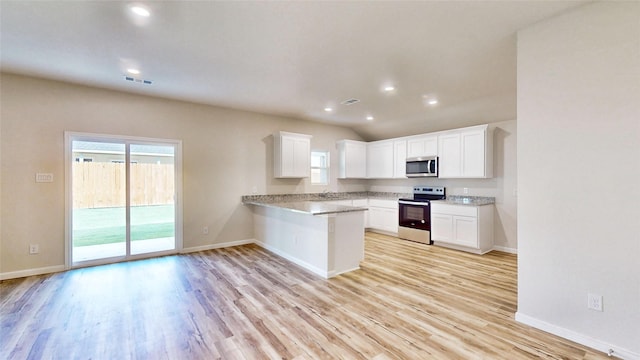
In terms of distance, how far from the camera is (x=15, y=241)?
3.67 m

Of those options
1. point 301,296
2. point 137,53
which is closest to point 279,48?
point 137,53

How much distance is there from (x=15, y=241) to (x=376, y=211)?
615 cm

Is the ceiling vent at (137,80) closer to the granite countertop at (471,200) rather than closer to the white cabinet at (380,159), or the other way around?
the white cabinet at (380,159)

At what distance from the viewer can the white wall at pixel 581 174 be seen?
1.94 metres

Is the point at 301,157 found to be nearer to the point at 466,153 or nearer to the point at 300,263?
the point at 300,263

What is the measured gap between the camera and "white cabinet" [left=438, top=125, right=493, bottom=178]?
4949mm

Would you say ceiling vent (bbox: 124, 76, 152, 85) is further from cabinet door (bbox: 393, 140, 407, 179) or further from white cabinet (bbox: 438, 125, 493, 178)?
white cabinet (bbox: 438, 125, 493, 178)

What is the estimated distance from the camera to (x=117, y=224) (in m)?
4.44

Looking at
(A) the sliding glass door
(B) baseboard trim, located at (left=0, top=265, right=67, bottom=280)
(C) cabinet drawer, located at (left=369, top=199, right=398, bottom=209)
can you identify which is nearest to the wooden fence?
(A) the sliding glass door

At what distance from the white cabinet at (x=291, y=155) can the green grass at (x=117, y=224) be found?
2.15 metres

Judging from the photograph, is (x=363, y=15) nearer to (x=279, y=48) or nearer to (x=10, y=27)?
(x=279, y=48)

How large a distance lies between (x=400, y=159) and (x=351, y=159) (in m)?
1.21

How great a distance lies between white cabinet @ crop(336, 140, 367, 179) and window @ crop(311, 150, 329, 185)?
0.36m

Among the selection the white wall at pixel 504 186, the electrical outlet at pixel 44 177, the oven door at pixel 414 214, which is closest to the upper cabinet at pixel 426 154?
the white wall at pixel 504 186
